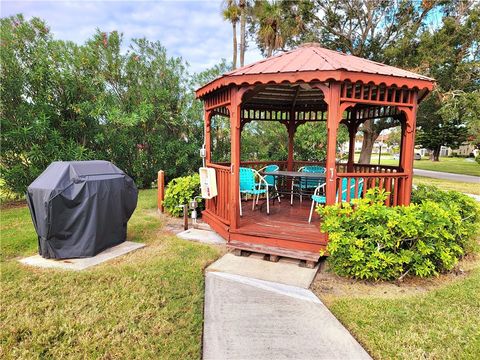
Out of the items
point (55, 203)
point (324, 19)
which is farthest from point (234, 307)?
point (324, 19)

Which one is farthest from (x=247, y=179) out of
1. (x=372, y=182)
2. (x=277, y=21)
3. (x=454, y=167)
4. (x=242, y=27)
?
(x=454, y=167)

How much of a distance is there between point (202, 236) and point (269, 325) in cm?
290

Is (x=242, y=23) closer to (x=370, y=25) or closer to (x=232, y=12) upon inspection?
(x=232, y=12)

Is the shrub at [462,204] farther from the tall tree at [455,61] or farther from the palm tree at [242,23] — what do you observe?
the palm tree at [242,23]

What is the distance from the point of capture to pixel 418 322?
278 cm

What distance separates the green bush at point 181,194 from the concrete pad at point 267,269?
262 cm

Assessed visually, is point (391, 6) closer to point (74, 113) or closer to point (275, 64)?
point (275, 64)

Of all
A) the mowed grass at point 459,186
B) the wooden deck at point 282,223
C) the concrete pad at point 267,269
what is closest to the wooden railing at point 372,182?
the wooden deck at point 282,223

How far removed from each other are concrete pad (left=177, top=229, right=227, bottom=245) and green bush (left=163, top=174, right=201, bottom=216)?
1.16 metres

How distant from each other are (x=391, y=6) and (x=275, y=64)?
14421 mm

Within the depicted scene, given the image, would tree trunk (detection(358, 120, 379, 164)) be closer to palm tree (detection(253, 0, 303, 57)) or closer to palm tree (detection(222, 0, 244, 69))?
palm tree (detection(253, 0, 303, 57))

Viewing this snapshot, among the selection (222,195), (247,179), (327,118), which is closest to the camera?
(327,118)

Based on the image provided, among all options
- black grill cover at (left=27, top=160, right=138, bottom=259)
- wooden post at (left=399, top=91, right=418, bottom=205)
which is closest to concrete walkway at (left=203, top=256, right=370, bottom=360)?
black grill cover at (left=27, top=160, right=138, bottom=259)

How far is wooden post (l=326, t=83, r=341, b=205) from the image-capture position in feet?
13.2
